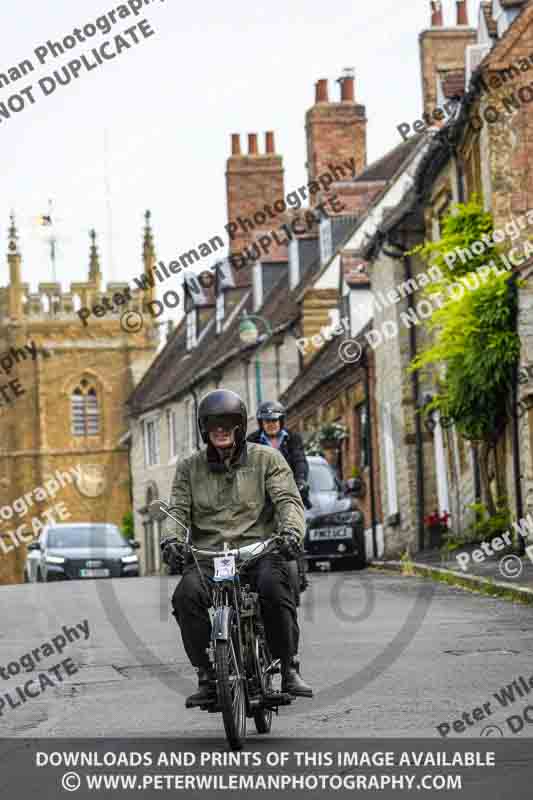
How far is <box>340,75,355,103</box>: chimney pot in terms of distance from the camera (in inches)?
1850

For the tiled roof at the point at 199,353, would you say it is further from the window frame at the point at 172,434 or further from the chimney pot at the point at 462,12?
the chimney pot at the point at 462,12

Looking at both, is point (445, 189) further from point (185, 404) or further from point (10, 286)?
point (10, 286)

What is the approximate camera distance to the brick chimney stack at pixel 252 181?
178 ft

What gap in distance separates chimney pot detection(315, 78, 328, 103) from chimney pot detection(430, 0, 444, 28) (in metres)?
10.1

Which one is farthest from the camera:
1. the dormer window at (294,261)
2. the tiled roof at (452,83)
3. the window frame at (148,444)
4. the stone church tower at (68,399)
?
the stone church tower at (68,399)

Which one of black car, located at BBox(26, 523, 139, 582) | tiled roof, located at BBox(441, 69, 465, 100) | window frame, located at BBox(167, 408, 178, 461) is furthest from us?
window frame, located at BBox(167, 408, 178, 461)

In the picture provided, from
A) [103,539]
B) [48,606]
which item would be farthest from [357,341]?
[48,606]

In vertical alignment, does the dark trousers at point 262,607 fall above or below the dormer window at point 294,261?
below

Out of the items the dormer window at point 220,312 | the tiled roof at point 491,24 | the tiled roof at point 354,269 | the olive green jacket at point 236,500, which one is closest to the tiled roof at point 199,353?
the dormer window at point 220,312

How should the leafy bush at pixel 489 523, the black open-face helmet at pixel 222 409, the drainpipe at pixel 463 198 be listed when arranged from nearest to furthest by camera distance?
the black open-face helmet at pixel 222 409
the leafy bush at pixel 489 523
the drainpipe at pixel 463 198

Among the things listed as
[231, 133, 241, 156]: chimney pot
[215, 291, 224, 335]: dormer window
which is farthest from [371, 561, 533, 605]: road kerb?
[215, 291, 224, 335]: dormer window

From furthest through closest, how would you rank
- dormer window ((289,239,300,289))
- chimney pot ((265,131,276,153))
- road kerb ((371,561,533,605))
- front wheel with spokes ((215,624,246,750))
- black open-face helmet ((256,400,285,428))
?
1. chimney pot ((265,131,276,153))
2. dormer window ((289,239,300,289))
3. road kerb ((371,561,533,605))
4. black open-face helmet ((256,400,285,428))
5. front wheel with spokes ((215,624,246,750))

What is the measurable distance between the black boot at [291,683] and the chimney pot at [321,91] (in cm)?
3915

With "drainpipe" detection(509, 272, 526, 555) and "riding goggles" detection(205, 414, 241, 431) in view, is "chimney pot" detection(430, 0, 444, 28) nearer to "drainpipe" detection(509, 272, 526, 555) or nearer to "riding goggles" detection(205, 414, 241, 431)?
"drainpipe" detection(509, 272, 526, 555)
